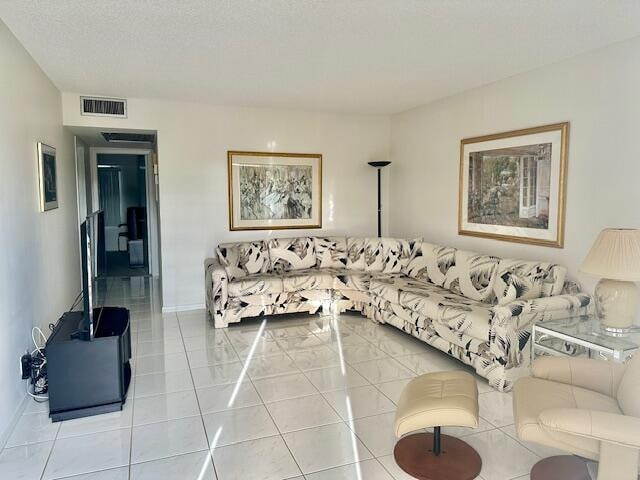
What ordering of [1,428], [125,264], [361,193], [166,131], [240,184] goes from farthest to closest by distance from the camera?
[125,264] < [361,193] < [240,184] < [166,131] < [1,428]

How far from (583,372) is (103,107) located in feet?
16.5

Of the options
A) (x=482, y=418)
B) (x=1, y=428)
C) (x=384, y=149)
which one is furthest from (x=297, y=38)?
(x=384, y=149)

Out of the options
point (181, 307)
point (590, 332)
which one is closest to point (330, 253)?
point (181, 307)

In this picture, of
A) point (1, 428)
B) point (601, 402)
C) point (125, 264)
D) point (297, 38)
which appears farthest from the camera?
point (125, 264)

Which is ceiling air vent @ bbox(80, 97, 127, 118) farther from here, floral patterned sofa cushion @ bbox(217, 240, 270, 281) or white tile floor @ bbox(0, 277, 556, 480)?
white tile floor @ bbox(0, 277, 556, 480)

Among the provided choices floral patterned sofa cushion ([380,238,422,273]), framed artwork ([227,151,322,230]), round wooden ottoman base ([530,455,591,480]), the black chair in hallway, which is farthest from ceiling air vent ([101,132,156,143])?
round wooden ottoman base ([530,455,591,480])

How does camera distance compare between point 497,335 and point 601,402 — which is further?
point 497,335

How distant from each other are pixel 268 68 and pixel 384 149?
2.79m

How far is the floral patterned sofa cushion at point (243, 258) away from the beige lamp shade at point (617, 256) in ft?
11.4

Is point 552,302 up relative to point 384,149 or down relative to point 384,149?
down

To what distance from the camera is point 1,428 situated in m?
2.55

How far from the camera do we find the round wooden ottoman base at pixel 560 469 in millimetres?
2223

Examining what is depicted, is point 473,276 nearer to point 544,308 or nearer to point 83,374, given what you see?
point 544,308

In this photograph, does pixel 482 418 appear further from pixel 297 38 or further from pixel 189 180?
pixel 189 180
